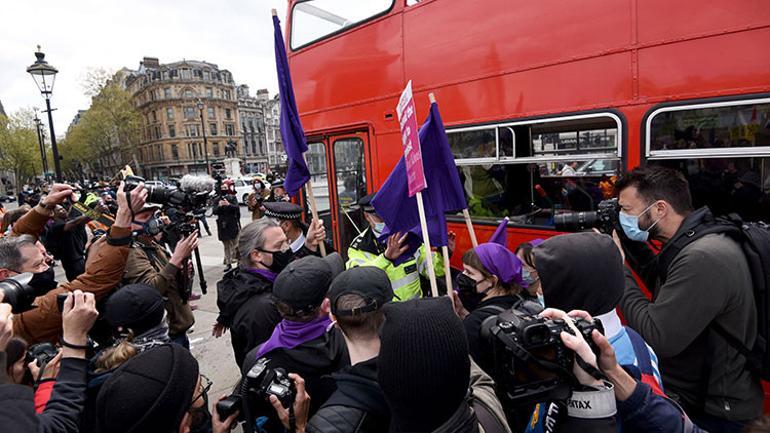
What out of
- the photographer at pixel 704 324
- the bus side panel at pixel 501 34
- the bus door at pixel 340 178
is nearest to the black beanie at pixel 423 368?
the photographer at pixel 704 324

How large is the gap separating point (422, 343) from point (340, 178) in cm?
441

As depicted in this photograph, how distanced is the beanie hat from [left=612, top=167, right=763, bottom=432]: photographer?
2610 millimetres

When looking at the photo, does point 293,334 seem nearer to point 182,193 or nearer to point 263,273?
point 263,273

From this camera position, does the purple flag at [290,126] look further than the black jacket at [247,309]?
Yes

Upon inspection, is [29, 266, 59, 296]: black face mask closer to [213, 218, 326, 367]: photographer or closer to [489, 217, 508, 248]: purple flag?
[213, 218, 326, 367]: photographer

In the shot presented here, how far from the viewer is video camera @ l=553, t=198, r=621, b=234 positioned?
103 inches

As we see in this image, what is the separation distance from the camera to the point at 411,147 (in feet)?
10.1

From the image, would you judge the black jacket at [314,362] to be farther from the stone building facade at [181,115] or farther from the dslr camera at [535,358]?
the stone building facade at [181,115]

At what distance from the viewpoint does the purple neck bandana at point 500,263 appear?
2324 mm

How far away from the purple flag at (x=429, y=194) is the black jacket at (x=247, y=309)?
3.95ft

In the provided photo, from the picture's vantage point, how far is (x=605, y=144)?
3.21 m

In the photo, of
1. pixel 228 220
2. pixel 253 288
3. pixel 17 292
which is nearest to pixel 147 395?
pixel 17 292

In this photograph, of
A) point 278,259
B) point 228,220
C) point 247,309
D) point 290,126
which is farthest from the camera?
point 228,220

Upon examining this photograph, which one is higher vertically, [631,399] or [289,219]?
[289,219]
